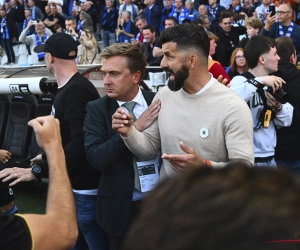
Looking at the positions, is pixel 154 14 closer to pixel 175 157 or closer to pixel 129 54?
pixel 129 54

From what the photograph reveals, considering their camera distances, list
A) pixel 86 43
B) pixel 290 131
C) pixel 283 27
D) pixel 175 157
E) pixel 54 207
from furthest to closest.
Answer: pixel 86 43 → pixel 283 27 → pixel 290 131 → pixel 175 157 → pixel 54 207

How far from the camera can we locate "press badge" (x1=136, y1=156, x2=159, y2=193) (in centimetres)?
323

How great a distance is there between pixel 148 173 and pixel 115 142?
29 cm

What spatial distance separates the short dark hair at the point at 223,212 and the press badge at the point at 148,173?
7.25 feet

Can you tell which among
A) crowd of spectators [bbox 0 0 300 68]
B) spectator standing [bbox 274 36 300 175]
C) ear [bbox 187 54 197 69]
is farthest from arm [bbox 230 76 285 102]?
crowd of spectators [bbox 0 0 300 68]

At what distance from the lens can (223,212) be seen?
90cm

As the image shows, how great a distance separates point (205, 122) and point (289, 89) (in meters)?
1.70

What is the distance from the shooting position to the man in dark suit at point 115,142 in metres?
3.21

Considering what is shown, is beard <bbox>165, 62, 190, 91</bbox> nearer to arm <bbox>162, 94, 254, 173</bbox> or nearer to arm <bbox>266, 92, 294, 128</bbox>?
arm <bbox>162, 94, 254, 173</bbox>

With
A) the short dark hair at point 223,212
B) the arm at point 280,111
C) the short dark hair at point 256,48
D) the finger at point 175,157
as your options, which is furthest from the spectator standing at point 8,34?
the short dark hair at point 223,212

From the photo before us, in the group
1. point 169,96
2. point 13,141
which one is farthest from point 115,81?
point 13,141

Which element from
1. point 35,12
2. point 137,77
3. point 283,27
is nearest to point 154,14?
point 35,12

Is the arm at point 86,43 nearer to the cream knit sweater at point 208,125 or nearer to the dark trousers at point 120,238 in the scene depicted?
the dark trousers at point 120,238

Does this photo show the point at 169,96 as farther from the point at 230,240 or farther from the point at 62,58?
the point at 230,240
